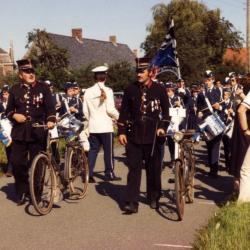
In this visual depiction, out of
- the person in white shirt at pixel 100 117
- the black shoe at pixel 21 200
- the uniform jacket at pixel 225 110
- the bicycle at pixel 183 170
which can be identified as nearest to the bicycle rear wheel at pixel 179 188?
the bicycle at pixel 183 170

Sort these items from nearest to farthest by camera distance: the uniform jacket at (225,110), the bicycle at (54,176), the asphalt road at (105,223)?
the asphalt road at (105,223)
the bicycle at (54,176)
the uniform jacket at (225,110)

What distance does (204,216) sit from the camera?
7.05 meters

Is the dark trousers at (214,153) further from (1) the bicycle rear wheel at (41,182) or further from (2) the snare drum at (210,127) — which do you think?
Result: (1) the bicycle rear wheel at (41,182)

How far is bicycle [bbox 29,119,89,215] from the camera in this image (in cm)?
720

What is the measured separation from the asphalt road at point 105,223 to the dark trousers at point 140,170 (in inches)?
9.0

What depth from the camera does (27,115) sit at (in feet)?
25.3

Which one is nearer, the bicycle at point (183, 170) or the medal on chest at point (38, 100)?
the bicycle at point (183, 170)

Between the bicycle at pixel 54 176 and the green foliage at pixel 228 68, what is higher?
the green foliage at pixel 228 68

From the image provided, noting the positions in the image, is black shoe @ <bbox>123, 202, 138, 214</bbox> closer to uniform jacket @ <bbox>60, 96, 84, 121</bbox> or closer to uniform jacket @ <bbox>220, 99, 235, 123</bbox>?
uniform jacket @ <bbox>220, 99, 235, 123</bbox>

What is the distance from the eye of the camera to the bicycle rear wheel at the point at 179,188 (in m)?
6.68

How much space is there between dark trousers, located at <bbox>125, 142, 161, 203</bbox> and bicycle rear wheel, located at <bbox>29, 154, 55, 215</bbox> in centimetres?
97

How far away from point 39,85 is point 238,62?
48.8 m

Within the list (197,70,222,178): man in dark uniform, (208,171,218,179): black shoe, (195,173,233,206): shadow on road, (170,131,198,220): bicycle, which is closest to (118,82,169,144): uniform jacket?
(170,131,198,220): bicycle

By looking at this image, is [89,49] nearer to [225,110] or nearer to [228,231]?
[225,110]
